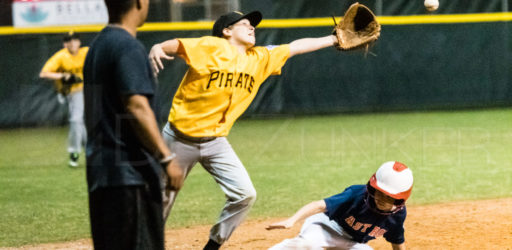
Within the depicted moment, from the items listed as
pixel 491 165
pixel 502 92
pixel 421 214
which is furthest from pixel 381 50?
pixel 421 214

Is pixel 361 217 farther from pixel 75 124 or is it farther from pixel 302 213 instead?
pixel 75 124

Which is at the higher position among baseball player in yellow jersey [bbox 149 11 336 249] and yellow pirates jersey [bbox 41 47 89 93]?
baseball player in yellow jersey [bbox 149 11 336 249]

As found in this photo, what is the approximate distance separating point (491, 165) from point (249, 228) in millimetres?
4186

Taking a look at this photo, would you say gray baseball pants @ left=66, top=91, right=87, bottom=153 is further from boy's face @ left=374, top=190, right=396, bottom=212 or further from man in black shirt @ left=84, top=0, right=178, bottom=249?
man in black shirt @ left=84, top=0, right=178, bottom=249

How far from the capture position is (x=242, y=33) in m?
4.98

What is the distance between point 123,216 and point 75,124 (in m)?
6.87

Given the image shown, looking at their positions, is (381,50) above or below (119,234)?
below

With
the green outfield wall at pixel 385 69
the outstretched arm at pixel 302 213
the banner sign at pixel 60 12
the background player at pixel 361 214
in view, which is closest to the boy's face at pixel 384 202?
the background player at pixel 361 214

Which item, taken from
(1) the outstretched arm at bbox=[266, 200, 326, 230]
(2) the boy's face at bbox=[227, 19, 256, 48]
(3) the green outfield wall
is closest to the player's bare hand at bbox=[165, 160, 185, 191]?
(1) the outstretched arm at bbox=[266, 200, 326, 230]

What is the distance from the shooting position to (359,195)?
432 cm

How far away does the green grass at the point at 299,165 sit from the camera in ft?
22.0

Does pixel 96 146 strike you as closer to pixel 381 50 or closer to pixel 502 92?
pixel 381 50

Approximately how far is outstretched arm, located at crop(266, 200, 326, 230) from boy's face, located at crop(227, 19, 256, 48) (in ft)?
4.47

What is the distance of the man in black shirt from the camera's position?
9.55 feet
